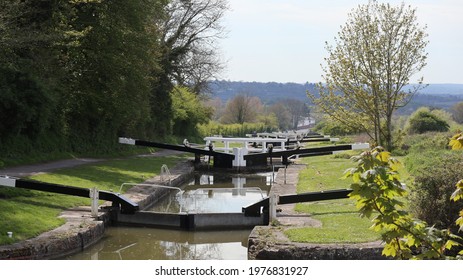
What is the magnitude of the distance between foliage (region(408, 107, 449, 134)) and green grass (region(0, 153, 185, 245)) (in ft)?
57.8

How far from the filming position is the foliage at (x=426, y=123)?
3402 centimetres

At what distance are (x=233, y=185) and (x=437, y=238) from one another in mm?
17623

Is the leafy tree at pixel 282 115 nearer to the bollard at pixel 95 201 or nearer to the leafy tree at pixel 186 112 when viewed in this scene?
the leafy tree at pixel 186 112

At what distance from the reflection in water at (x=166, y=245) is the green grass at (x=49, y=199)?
961 mm

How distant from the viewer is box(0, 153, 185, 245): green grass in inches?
418

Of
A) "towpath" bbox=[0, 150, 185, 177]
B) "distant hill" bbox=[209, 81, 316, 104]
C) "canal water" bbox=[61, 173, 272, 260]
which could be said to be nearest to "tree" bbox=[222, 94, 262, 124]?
"towpath" bbox=[0, 150, 185, 177]

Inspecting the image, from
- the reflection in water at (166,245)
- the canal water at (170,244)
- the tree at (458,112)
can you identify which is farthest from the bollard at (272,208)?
the tree at (458,112)

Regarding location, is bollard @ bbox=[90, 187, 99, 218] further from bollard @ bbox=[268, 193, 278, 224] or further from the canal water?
bollard @ bbox=[268, 193, 278, 224]

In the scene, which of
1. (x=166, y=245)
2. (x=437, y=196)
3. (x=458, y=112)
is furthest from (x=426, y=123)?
(x=166, y=245)

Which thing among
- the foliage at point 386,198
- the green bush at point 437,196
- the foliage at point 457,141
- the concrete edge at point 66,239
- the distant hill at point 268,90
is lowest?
the concrete edge at point 66,239

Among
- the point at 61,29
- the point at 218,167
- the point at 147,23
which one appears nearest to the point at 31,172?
the point at 61,29

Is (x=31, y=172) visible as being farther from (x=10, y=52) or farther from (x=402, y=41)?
(x=402, y=41)

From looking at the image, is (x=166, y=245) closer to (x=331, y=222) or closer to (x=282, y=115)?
(x=331, y=222)

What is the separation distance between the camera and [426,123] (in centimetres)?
3412
